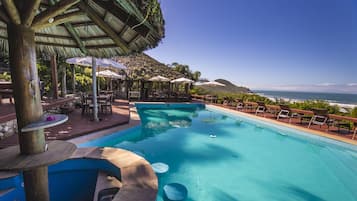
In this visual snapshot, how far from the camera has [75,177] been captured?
3508 mm

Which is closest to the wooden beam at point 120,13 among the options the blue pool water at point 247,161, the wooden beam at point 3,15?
the wooden beam at point 3,15

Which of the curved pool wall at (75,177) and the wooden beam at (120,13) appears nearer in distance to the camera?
the wooden beam at (120,13)

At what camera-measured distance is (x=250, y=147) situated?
6.97 metres

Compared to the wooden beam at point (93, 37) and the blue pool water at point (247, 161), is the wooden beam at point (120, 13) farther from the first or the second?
the blue pool water at point (247, 161)

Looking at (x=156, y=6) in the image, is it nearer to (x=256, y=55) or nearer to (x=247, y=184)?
(x=247, y=184)

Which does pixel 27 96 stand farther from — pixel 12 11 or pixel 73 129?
pixel 73 129

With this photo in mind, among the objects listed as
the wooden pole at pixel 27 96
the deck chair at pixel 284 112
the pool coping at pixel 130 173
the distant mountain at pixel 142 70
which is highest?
the distant mountain at pixel 142 70

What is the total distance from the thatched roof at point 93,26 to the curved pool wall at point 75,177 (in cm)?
206

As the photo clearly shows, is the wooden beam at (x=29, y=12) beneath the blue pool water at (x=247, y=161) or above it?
above

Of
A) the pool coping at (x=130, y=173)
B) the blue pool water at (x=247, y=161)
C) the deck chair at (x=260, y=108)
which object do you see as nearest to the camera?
the pool coping at (x=130, y=173)

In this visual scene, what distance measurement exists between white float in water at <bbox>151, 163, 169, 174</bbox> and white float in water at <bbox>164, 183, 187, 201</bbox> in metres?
0.59

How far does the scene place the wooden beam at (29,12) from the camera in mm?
1331

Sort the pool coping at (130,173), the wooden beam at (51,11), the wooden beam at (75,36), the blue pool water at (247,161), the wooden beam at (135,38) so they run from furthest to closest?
the blue pool water at (247,161) < the wooden beam at (75,36) < the wooden beam at (135,38) < the pool coping at (130,173) < the wooden beam at (51,11)

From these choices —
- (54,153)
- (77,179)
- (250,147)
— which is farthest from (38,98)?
(250,147)
